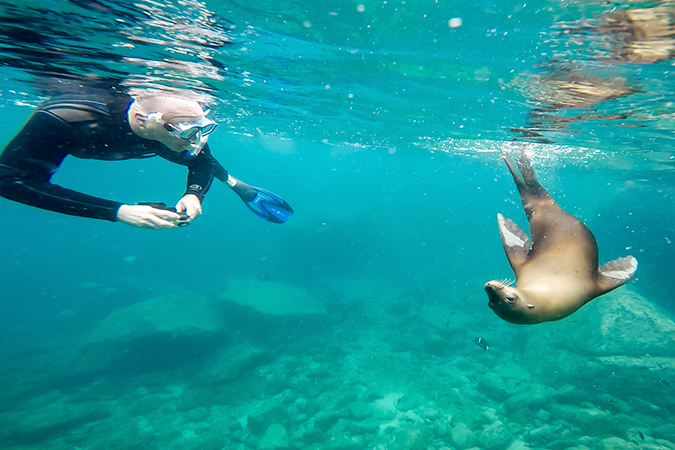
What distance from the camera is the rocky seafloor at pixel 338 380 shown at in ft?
31.4

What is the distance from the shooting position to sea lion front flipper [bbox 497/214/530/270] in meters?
2.39

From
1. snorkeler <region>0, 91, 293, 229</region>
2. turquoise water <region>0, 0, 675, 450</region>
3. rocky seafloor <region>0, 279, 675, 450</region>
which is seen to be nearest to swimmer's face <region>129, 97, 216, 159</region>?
snorkeler <region>0, 91, 293, 229</region>

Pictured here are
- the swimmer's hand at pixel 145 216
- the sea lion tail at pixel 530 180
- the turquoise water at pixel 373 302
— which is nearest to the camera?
the sea lion tail at pixel 530 180

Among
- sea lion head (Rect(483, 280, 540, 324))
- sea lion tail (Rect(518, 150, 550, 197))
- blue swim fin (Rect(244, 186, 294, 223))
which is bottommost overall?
blue swim fin (Rect(244, 186, 294, 223))

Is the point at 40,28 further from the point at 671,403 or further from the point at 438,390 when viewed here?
the point at 671,403

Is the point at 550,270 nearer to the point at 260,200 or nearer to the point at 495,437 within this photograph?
the point at 260,200

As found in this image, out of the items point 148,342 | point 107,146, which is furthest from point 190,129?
point 148,342

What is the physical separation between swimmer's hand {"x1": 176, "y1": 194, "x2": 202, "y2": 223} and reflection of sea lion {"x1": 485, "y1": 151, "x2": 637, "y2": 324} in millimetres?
3047

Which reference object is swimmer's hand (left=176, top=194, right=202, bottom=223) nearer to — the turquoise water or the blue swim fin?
the blue swim fin

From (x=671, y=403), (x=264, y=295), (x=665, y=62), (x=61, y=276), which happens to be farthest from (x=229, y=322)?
(x=61, y=276)

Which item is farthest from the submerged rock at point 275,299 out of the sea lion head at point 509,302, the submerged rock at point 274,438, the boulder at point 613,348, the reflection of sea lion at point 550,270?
the sea lion head at point 509,302

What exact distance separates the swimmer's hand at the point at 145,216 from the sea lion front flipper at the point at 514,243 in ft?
9.94

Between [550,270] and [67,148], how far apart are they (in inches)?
190

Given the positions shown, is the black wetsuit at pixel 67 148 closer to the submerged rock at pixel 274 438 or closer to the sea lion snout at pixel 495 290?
the sea lion snout at pixel 495 290
